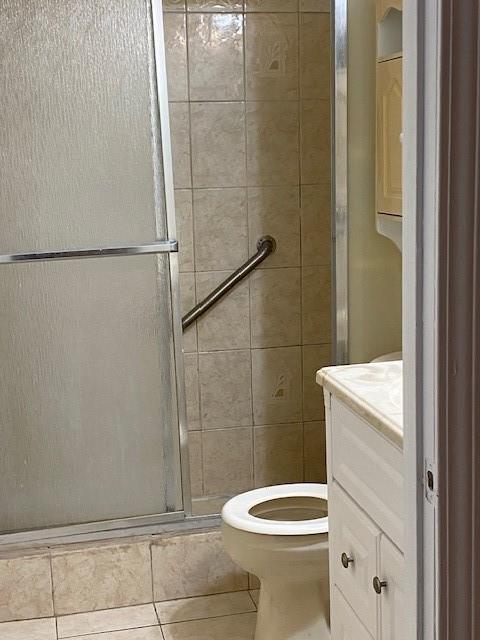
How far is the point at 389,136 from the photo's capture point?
245cm

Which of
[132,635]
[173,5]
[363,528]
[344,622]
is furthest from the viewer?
[173,5]

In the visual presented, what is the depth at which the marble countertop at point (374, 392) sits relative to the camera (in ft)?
4.85

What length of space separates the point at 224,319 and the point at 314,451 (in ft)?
1.98

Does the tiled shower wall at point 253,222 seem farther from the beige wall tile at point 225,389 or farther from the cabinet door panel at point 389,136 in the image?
the cabinet door panel at point 389,136

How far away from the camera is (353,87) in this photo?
256cm

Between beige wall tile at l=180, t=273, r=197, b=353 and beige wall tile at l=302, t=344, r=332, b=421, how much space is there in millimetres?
410

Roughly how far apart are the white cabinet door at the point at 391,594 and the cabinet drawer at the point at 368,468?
0.03 m

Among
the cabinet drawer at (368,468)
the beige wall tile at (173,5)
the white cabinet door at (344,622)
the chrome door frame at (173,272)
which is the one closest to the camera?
the cabinet drawer at (368,468)

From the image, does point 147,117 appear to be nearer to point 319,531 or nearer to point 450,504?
point 319,531

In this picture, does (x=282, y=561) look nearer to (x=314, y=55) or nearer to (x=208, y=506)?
(x=208, y=506)

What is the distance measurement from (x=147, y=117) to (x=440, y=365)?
1759 mm

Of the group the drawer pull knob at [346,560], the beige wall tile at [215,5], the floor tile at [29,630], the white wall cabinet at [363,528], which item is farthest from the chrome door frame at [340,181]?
the floor tile at [29,630]

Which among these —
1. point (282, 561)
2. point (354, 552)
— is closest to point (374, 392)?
point (354, 552)

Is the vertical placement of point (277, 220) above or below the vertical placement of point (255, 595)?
above
